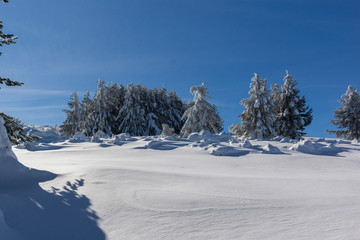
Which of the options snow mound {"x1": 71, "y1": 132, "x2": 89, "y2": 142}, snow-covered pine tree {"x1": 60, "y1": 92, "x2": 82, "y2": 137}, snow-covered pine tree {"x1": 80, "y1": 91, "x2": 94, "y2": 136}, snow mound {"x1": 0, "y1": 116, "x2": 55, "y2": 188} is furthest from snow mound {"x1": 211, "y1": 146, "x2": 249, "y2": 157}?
snow-covered pine tree {"x1": 60, "y1": 92, "x2": 82, "y2": 137}

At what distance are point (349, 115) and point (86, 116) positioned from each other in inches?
1304

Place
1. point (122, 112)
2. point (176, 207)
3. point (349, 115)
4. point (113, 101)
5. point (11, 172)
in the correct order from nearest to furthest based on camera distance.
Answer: point (176, 207) → point (11, 172) → point (349, 115) → point (122, 112) → point (113, 101)

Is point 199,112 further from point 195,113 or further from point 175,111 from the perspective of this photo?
point 175,111

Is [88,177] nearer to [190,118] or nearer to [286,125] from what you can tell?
[190,118]

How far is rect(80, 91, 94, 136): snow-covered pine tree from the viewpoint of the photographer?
2964 centimetres

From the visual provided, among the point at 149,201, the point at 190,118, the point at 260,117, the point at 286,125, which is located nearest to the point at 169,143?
the point at 149,201

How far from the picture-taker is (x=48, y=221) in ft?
7.86

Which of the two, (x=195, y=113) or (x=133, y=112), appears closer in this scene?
(x=195, y=113)

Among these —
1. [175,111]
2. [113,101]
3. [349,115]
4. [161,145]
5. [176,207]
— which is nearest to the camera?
[176,207]

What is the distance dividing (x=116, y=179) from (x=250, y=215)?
211 cm

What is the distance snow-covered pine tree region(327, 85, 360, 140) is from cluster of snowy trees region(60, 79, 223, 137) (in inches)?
553

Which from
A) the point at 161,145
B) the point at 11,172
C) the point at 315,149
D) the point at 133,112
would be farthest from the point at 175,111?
the point at 11,172

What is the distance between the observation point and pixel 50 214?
2.54 metres

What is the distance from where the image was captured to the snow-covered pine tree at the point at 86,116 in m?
29.6
